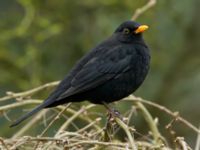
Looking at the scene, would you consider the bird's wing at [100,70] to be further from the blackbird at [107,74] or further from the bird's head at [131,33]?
the bird's head at [131,33]

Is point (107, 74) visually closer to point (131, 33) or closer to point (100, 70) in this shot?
point (100, 70)

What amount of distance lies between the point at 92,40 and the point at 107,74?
3048mm

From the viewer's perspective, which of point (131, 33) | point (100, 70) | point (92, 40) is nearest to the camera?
point (100, 70)

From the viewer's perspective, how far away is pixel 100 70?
546 cm

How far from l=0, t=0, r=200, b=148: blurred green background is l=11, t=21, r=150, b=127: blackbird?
246 cm

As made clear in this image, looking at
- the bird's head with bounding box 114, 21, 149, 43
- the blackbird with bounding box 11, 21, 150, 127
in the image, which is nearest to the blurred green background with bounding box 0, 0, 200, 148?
the bird's head with bounding box 114, 21, 149, 43

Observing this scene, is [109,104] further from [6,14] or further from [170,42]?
[6,14]

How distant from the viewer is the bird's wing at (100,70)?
5.36 m

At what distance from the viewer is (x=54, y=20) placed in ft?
28.9

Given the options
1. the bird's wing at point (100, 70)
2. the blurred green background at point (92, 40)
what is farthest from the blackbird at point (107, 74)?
the blurred green background at point (92, 40)

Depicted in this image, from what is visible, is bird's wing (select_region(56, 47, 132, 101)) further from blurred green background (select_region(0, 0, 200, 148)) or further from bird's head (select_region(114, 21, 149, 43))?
blurred green background (select_region(0, 0, 200, 148))

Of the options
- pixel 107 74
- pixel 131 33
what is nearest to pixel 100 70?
pixel 107 74

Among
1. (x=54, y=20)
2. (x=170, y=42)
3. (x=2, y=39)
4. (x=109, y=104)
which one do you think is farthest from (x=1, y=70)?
(x=109, y=104)

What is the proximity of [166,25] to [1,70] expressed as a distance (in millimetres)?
1821
